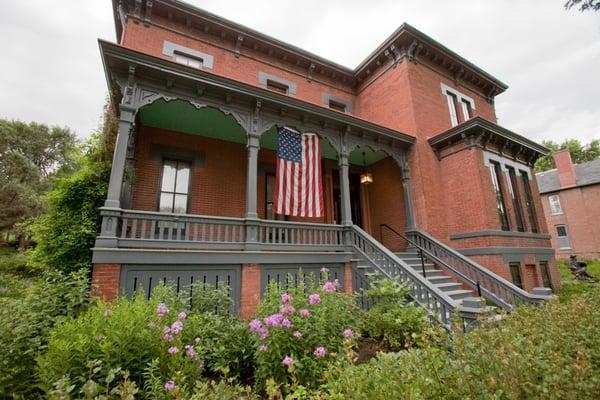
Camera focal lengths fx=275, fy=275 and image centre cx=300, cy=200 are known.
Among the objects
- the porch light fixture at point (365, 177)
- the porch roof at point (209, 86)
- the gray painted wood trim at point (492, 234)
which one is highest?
the porch roof at point (209, 86)

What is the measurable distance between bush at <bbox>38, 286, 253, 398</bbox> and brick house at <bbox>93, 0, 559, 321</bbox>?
208cm

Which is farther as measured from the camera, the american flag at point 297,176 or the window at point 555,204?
the window at point 555,204

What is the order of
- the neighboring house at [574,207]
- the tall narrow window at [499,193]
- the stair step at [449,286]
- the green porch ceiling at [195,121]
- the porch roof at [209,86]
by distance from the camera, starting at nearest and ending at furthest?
the porch roof at [209,86], the green porch ceiling at [195,121], the stair step at [449,286], the tall narrow window at [499,193], the neighboring house at [574,207]

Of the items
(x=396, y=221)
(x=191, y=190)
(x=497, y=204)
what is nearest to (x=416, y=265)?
(x=396, y=221)

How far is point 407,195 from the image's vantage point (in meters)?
10.5

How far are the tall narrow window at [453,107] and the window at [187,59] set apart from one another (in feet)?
35.4

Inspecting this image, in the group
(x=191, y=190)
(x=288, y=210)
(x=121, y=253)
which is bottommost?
(x=121, y=253)

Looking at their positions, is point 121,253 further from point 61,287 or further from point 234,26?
point 234,26

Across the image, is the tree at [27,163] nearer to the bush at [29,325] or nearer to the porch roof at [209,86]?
the porch roof at [209,86]

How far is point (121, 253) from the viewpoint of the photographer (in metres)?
5.48

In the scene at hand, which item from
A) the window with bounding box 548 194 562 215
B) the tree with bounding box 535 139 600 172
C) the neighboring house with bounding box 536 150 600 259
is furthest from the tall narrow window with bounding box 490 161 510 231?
the tree with bounding box 535 139 600 172

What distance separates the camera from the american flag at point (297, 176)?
7.90m

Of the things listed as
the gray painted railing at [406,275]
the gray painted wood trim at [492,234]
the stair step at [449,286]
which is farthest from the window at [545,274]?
the gray painted railing at [406,275]

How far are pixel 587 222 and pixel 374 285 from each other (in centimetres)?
2940
